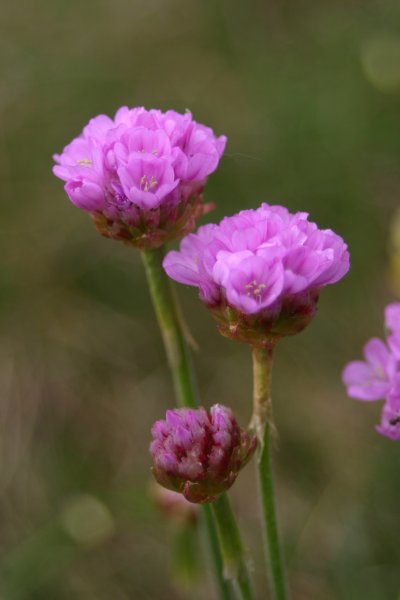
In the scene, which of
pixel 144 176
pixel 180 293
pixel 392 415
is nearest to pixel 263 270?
pixel 144 176

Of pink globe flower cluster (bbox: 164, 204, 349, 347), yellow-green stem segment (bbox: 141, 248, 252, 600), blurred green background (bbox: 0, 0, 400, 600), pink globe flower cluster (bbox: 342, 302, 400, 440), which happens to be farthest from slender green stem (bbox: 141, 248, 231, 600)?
blurred green background (bbox: 0, 0, 400, 600)

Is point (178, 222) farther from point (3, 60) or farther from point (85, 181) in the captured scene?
point (3, 60)

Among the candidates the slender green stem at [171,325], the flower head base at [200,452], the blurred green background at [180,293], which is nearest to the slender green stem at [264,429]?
the flower head base at [200,452]

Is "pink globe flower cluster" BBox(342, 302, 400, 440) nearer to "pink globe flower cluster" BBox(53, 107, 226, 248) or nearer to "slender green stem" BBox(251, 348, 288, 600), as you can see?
"slender green stem" BBox(251, 348, 288, 600)

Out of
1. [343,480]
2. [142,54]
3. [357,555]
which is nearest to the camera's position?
[357,555]

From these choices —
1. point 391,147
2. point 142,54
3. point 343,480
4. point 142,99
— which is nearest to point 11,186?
point 142,99

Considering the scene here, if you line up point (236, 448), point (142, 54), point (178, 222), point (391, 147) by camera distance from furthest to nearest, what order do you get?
point (142, 54), point (391, 147), point (178, 222), point (236, 448)

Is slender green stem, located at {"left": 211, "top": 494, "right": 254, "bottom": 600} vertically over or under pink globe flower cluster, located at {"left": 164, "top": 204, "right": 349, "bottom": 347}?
under
